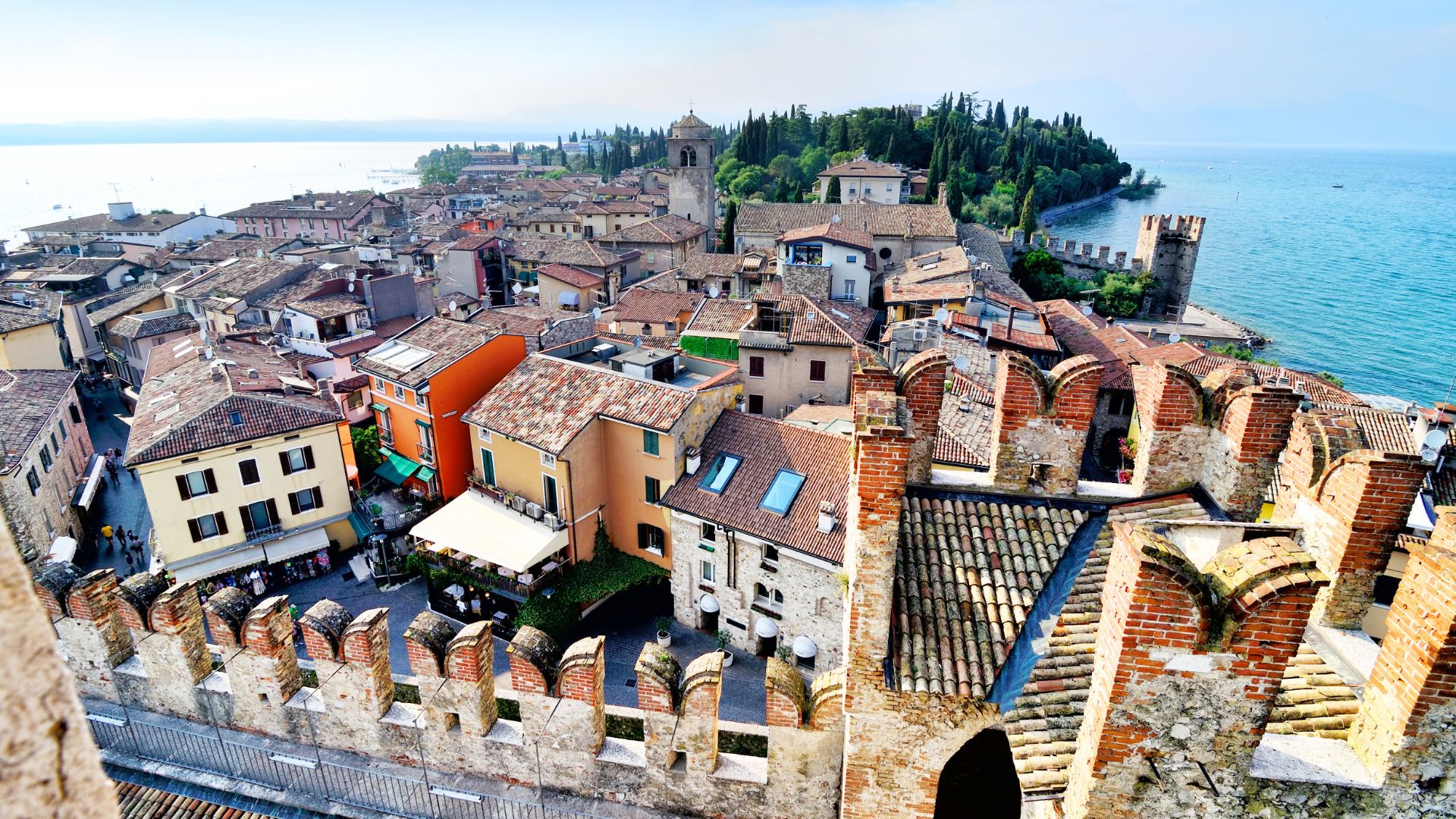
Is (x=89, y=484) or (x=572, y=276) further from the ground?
(x=572, y=276)

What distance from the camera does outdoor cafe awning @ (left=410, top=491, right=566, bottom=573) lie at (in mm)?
22250

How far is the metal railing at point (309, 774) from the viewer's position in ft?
30.7

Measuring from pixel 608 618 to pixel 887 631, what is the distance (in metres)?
18.1

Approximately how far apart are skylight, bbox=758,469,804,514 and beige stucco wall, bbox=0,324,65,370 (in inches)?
1484

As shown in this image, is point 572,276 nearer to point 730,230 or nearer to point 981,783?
point 730,230

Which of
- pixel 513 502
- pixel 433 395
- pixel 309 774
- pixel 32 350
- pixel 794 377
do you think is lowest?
pixel 513 502

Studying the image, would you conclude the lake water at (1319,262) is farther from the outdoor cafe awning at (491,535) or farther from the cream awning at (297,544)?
the cream awning at (297,544)

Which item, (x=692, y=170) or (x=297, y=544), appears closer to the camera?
(x=297, y=544)

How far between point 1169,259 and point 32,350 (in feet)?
247

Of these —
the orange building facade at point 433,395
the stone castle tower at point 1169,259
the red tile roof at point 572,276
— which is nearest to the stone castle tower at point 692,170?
the red tile roof at point 572,276

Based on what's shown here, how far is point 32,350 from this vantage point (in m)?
36.3

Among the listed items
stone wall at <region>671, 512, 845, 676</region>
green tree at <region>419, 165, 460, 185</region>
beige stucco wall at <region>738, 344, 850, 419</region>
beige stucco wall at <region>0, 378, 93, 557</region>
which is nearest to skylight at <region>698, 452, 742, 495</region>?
stone wall at <region>671, 512, 845, 676</region>

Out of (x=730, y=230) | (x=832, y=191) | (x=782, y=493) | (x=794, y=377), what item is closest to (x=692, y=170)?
(x=730, y=230)

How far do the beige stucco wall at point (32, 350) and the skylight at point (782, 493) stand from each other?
37691 millimetres
